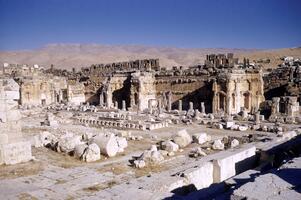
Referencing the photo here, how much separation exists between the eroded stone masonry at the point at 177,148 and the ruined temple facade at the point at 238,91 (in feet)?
0.27

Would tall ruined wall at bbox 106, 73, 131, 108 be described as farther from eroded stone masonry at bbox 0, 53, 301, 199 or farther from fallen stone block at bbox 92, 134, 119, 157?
fallen stone block at bbox 92, 134, 119, 157

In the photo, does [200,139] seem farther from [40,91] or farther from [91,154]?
[40,91]

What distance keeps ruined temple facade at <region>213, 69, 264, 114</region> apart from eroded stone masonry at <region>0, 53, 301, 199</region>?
82mm

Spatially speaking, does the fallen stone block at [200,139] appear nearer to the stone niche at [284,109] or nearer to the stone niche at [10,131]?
the stone niche at [10,131]

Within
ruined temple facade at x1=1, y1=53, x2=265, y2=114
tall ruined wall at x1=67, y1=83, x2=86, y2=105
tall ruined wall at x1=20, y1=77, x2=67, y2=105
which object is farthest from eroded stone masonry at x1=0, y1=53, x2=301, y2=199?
tall ruined wall at x1=67, y1=83, x2=86, y2=105

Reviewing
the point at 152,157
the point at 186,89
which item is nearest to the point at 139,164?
the point at 152,157

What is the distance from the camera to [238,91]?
2639 cm

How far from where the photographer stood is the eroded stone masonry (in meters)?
7.98

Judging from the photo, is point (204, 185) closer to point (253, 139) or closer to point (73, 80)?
point (253, 139)

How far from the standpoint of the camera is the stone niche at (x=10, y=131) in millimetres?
10945

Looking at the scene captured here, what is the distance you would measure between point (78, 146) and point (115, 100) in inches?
937

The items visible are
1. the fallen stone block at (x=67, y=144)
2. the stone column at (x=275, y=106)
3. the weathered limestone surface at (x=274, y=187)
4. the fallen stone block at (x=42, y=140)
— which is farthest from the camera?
the stone column at (x=275, y=106)

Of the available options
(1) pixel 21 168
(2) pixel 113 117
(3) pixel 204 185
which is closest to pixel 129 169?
(3) pixel 204 185

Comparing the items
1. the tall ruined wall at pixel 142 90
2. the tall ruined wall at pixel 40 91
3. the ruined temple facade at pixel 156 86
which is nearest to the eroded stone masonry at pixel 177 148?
the ruined temple facade at pixel 156 86
